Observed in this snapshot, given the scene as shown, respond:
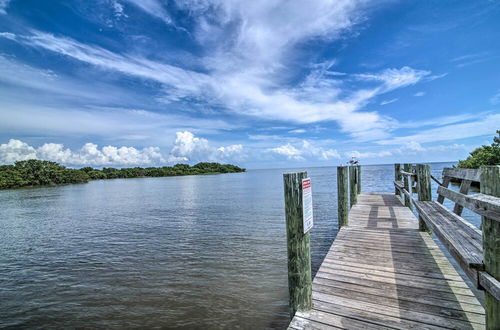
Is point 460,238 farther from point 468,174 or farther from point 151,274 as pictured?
point 151,274

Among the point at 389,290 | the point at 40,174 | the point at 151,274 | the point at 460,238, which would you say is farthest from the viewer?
the point at 40,174

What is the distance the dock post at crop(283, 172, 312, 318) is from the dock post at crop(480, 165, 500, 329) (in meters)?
1.81

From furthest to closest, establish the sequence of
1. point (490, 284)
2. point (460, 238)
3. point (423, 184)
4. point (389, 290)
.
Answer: point (423, 184), point (389, 290), point (460, 238), point (490, 284)

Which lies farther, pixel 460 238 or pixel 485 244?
pixel 460 238

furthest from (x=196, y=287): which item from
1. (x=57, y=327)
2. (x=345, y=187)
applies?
(x=345, y=187)

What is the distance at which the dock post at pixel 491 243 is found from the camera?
2.14m

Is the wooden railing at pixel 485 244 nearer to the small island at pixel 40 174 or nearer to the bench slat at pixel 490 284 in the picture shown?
the bench slat at pixel 490 284

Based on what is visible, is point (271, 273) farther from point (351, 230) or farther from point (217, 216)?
point (217, 216)

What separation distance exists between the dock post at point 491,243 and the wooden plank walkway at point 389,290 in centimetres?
61

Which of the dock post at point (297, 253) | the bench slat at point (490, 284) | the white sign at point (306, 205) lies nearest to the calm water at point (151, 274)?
the dock post at point (297, 253)

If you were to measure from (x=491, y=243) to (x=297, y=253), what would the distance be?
1.97m

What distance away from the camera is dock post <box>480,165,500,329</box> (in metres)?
2.14

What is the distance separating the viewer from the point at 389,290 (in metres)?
3.65

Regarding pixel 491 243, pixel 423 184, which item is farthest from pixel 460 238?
pixel 423 184
